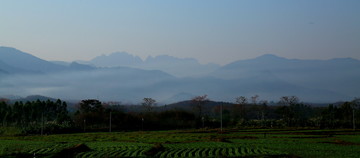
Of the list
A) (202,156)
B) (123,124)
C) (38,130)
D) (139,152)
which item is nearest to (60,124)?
(38,130)

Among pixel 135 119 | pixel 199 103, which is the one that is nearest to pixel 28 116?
pixel 135 119

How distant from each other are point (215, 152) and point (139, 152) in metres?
6.78

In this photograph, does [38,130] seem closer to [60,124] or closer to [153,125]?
[60,124]

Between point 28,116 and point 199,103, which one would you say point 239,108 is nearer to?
point 199,103

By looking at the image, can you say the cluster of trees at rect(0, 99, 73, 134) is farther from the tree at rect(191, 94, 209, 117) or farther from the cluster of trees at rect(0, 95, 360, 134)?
the tree at rect(191, 94, 209, 117)

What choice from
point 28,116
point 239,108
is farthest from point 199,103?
point 28,116

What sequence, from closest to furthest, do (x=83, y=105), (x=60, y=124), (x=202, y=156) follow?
1. (x=202, y=156)
2. (x=60, y=124)
3. (x=83, y=105)

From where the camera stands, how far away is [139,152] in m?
35.6

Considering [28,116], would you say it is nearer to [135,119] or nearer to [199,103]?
[135,119]

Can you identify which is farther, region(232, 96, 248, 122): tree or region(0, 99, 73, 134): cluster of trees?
region(232, 96, 248, 122): tree

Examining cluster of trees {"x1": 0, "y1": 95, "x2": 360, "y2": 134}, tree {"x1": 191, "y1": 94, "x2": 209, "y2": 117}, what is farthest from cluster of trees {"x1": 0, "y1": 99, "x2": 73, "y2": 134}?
tree {"x1": 191, "y1": 94, "x2": 209, "y2": 117}

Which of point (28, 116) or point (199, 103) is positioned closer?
point (28, 116)

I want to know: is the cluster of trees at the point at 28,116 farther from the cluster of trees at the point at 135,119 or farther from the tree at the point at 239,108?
the tree at the point at 239,108

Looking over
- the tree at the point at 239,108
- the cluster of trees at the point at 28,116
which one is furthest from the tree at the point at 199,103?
the cluster of trees at the point at 28,116
